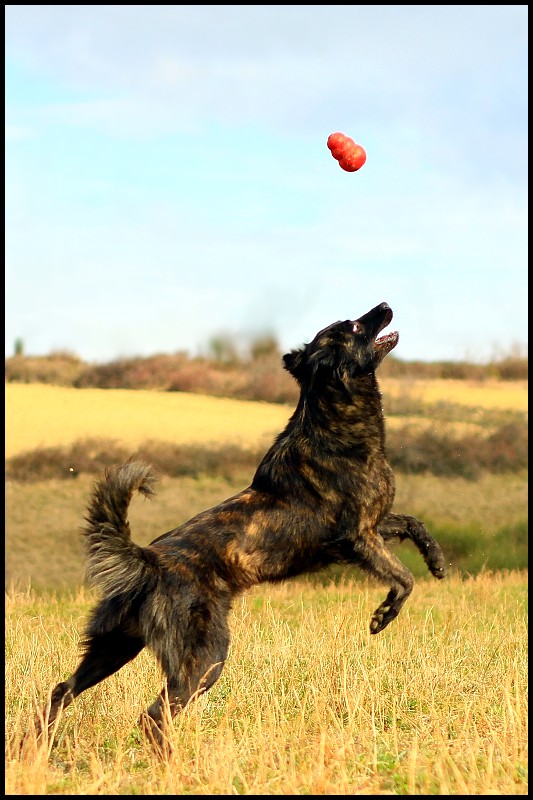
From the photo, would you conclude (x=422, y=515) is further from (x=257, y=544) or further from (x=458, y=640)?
(x=257, y=544)

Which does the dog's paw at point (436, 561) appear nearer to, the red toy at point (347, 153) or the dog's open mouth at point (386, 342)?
the dog's open mouth at point (386, 342)

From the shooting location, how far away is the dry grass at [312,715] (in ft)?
16.5

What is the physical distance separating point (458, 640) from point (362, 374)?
3.24m

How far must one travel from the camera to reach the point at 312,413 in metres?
6.43

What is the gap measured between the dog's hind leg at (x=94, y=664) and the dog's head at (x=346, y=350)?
2.13 m

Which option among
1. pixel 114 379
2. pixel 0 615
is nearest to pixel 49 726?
pixel 0 615

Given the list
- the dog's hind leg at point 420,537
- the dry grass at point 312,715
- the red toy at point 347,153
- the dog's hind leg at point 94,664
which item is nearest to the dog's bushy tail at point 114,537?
the dog's hind leg at point 94,664

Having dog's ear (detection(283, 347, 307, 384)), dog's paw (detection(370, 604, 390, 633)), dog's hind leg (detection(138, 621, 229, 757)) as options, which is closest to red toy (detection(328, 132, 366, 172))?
dog's ear (detection(283, 347, 307, 384))

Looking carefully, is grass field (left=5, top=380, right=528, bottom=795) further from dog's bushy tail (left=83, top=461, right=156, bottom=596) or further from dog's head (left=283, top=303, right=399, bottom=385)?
dog's head (left=283, top=303, right=399, bottom=385)

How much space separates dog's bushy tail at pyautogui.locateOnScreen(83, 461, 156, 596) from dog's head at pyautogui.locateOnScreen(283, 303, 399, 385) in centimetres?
142

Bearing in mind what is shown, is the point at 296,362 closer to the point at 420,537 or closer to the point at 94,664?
the point at 420,537

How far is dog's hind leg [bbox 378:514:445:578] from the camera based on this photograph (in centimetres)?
654

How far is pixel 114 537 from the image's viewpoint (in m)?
5.66

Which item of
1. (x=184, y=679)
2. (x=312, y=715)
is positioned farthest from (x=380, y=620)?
(x=184, y=679)
